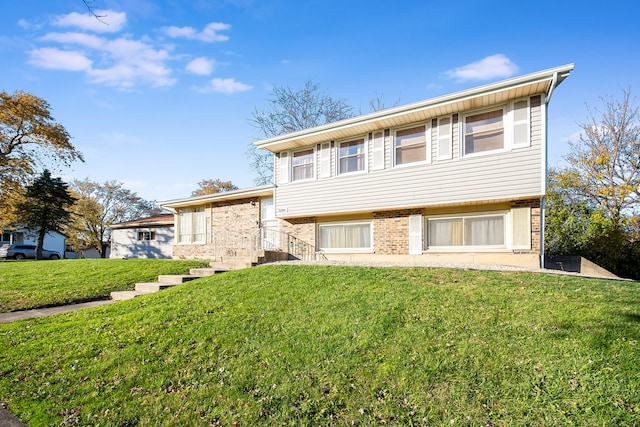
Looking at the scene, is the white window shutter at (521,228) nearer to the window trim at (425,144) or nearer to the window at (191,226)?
the window trim at (425,144)

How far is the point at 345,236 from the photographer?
13.5 m

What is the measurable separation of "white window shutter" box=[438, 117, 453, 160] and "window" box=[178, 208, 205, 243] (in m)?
12.7

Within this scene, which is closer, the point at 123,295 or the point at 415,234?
the point at 123,295

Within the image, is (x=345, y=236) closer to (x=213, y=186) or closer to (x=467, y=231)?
(x=467, y=231)

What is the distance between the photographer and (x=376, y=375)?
4.34 meters

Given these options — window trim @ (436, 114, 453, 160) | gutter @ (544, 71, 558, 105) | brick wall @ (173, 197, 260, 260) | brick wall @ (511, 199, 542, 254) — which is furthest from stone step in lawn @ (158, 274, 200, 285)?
gutter @ (544, 71, 558, 105)

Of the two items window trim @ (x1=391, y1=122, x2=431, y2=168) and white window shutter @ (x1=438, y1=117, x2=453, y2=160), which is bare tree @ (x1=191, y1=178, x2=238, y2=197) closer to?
window trim @ (x1=391, y1=122, x2=431, y2=168)

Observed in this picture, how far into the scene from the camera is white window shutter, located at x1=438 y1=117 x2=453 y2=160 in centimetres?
1098

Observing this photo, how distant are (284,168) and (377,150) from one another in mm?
4107

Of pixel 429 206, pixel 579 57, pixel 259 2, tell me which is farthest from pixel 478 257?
pixel 259 2

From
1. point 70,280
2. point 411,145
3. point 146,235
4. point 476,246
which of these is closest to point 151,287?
point 70,280

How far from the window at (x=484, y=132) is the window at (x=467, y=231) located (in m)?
2.10

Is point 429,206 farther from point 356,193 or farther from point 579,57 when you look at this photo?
point 579,57

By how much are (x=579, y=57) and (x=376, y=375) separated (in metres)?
12.0
